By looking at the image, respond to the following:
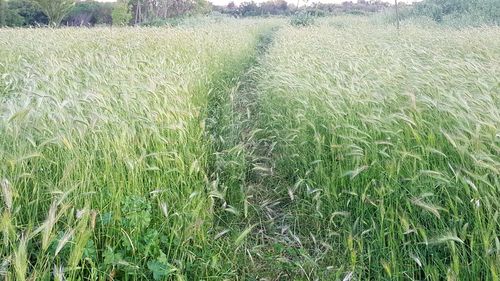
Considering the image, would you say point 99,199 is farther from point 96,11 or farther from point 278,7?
point 278,7

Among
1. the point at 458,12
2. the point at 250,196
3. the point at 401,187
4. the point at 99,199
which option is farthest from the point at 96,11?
the point at 401,187

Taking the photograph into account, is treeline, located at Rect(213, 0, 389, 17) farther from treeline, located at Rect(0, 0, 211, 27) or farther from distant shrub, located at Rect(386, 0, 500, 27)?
distant shrub, located at Rect(386, 0, 500, 27)

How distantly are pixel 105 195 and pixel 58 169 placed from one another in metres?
0.29

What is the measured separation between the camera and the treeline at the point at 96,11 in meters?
30.0

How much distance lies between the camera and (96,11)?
43.7m

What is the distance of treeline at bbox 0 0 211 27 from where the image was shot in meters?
30.0

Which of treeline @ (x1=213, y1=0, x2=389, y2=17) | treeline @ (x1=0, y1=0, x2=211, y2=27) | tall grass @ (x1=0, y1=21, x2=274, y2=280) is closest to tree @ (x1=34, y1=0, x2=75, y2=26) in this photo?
treeline @ (x1=0, y1=0, x2=211, y2=27)

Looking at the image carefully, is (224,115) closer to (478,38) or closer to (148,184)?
(148,184)

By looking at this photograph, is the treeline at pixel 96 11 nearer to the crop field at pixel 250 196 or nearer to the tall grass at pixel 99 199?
the crop field at pixel 250 196

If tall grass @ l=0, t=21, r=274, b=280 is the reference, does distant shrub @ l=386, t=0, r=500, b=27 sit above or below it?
above

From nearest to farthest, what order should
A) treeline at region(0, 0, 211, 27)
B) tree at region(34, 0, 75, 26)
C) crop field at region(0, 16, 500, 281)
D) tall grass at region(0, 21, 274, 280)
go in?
tall grass at region(0, 21, 274, 280), crop field at region(0, 16, 500, 281), tree at region(34, 0, 75, 26), treeline at region(0, 0, 211, 27)

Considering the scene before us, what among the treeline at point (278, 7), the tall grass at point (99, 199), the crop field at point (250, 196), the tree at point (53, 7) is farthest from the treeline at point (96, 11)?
the tall grass at point (99, 199)

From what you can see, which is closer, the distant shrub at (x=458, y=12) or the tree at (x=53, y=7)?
the distant shrub at (x=458, y=12)

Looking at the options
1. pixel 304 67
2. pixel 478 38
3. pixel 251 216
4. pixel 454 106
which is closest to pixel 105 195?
pixel 251 216
